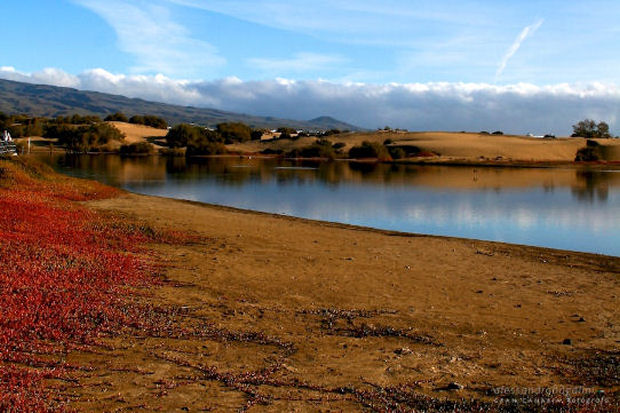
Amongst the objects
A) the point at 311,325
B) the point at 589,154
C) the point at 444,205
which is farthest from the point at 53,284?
the point at 589,154

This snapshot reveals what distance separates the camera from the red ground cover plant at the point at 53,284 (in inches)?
305

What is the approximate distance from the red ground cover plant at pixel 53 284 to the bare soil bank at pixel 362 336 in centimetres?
61

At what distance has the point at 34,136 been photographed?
14788 cm

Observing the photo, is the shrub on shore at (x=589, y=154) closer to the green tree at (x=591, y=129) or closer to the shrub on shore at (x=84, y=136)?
the green tree at (x=591, y=129)

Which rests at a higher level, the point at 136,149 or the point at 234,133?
the point at 234,133

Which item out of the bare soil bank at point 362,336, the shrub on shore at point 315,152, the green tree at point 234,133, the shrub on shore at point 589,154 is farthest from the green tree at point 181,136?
the bare soil bank at point 362,336

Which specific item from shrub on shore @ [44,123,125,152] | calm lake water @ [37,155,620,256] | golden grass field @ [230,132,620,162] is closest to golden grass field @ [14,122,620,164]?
golden grass field @ [230,132,620,162]

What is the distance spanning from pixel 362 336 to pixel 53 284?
674cm

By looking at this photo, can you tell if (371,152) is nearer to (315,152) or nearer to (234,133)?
(315,152)

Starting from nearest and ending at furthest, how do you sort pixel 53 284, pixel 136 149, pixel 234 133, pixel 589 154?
pixel 53 284 → pixel 589 154 → pixel 136 149 → pixel 234 133

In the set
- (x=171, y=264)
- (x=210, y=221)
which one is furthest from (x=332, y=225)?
(x=171, y=264)

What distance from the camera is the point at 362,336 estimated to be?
1052 cm

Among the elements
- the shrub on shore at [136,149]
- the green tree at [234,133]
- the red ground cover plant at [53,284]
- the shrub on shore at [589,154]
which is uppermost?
the green tree at [234,133]

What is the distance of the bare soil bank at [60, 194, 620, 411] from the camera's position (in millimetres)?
7773
